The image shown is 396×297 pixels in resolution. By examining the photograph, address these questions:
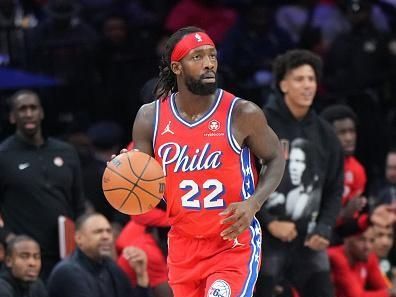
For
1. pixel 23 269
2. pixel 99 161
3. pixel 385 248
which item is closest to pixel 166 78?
pixel 23 269

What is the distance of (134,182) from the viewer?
816 centimetres

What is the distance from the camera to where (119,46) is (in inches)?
562

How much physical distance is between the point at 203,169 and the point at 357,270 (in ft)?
13.5

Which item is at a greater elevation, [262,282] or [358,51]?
[358,51]

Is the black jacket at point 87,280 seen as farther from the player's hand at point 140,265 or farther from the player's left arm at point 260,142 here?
the player's left arm at point 260,142

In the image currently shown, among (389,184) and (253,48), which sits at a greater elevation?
(253,48)

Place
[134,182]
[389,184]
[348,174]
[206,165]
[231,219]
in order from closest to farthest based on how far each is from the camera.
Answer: [231,219] < [134,182] < [206,165] < [348,174] < [389,184]

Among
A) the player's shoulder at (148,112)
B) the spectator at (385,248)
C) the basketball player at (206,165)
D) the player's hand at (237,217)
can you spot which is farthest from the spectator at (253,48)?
the player's hand at (237,217)

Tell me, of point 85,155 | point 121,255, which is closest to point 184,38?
point 121,255

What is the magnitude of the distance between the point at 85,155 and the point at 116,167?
4.65 metres

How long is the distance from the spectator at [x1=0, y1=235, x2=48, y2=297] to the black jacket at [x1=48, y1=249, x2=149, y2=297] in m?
0.19

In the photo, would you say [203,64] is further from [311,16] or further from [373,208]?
[311,16]

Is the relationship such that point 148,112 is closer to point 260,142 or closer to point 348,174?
point 260,142

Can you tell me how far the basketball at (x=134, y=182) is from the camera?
8.14 m
